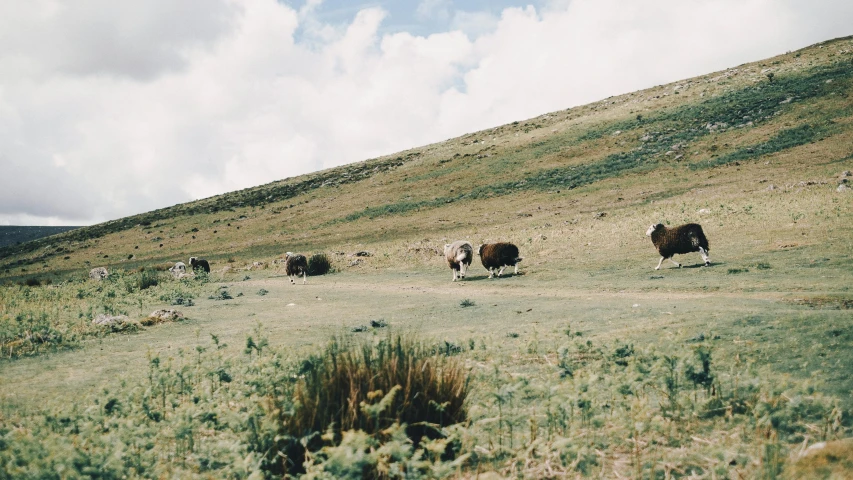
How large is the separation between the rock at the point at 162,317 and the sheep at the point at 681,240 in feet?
56.2

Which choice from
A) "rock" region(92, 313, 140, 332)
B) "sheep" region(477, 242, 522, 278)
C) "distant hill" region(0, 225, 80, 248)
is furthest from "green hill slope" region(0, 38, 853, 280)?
"distant hill" region(0, 225, 80, 248)

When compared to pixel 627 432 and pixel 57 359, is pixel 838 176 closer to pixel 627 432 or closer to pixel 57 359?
pixel 627 432

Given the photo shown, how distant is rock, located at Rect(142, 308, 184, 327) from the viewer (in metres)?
14.7

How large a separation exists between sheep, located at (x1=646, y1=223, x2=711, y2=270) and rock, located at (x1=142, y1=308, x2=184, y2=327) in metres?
17.1

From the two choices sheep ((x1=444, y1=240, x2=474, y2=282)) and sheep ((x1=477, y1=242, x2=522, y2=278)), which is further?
sheep ((x1=444, y1=240, x2=474, y2=282))

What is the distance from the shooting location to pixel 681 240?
2062 cm

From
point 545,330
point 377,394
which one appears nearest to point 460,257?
point 545,330

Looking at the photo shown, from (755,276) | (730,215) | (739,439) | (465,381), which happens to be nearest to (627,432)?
(739,439)

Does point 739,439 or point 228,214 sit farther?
point 228,214

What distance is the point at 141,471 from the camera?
4.90 meters

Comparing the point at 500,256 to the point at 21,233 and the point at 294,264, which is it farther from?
the point at 21,233

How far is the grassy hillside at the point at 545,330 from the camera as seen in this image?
4875 mm

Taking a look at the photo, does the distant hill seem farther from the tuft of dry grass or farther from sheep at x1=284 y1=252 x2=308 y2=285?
the tuft of dry grass

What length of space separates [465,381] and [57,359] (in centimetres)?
927
